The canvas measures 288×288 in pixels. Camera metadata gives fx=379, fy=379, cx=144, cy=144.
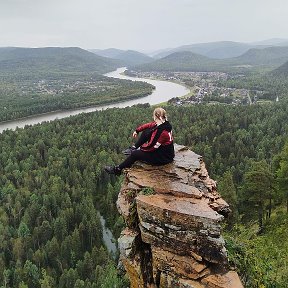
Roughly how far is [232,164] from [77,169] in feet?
138

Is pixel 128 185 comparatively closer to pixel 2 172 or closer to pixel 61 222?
pixel 61 222

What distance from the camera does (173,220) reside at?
607 inches

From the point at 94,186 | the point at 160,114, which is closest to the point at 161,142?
the point at 160,114

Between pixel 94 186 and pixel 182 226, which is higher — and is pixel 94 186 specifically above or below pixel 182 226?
below

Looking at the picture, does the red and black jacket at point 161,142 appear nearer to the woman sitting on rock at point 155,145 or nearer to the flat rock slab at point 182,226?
the woman sitting on rock at point 155,145

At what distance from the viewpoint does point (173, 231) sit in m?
15.4

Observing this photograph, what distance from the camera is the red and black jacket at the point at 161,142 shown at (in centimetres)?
1778

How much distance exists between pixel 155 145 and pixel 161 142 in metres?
0.33

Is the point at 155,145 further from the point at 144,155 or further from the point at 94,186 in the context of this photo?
the point at 94,186

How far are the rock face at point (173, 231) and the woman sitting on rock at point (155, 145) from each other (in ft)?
1.93

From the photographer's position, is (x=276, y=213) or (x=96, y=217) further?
(x=96, y=217)

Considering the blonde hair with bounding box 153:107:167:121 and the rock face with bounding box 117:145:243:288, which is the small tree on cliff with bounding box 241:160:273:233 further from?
the blonde hair with bounding box 153:107:167:121

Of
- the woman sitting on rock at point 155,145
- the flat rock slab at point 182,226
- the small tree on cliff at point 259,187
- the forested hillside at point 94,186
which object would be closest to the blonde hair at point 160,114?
A: the woman sitting on rock at point 155,145

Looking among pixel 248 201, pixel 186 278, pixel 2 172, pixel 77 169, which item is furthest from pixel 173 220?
pixel 2 172
